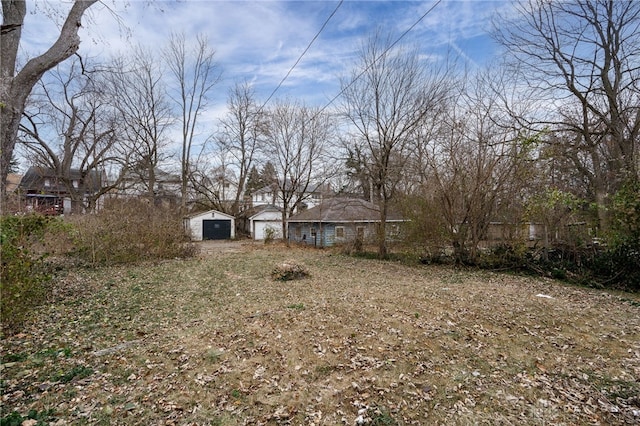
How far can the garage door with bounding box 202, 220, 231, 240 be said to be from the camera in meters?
23.8

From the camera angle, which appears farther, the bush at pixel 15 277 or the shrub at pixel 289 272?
the shrub at pixel 289 272

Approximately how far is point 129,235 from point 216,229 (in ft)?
46.7

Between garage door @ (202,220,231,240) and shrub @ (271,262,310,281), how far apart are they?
57.6ft

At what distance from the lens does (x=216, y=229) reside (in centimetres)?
2414

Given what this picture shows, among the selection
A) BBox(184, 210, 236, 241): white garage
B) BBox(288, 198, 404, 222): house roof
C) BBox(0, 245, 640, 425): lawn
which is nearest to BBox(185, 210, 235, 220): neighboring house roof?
BBox(184, 210, 236, 241): white garage

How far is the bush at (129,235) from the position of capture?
30.2 ft

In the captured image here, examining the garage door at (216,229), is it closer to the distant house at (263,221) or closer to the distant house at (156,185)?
the distant house at (263,221)

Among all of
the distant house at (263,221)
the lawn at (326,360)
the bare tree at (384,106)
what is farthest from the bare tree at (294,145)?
the lawn at (326,360)

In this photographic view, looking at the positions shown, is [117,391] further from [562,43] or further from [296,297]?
[562,43]

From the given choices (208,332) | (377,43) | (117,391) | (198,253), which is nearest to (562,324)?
(208,332)

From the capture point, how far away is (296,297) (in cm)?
592

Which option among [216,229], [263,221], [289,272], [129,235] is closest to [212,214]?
[216,229]

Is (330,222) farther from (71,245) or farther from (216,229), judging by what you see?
(71,245)

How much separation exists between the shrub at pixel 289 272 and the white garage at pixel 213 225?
55.5ft
